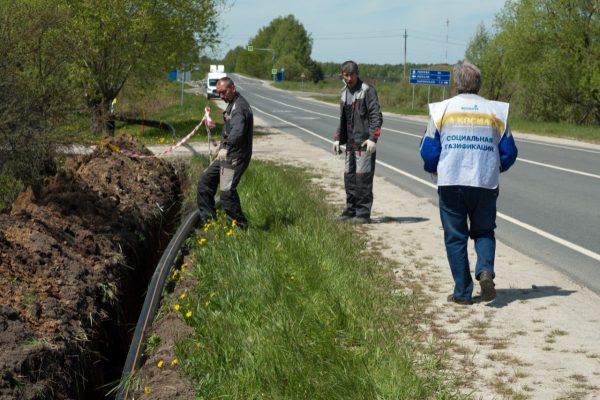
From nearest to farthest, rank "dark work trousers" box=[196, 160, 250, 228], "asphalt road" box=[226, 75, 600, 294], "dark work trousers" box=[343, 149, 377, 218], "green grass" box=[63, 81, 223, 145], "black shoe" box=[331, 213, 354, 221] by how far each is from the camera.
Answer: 1. "asphalt road" box=[226, 75, 600, 294]
2. "dark work trousers" box=[196, 160, 250, 228]
3. "dark work trousers" box=[343, 149, 377, 218]
4. "black shoe" box=[331, 213, 354, 221]
5. "green grass" box=[63, 81, 223, 145]

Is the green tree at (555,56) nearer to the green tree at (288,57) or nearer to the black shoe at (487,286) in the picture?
the black shoe at (487,286)

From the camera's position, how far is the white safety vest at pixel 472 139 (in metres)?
6.12

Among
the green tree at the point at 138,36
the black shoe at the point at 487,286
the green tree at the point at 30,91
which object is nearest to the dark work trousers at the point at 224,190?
the green tree at the point at 30,91

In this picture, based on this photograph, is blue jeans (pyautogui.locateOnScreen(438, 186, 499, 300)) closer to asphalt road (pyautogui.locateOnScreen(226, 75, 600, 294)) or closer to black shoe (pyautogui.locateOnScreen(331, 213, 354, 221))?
asphalt road (pyautogui.locateOnScreen(226, 75, 600, 294))

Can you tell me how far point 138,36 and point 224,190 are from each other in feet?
62.4

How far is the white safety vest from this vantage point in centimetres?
612

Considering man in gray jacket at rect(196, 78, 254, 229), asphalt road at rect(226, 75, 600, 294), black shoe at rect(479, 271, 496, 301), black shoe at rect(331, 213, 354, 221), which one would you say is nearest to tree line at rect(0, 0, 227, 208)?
man in gray jacket at rect(196, 78, 254, 229)

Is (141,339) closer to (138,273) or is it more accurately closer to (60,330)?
(60,330)

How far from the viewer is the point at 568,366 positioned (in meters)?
4.95

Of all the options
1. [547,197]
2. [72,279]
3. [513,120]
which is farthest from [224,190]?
[513,120]

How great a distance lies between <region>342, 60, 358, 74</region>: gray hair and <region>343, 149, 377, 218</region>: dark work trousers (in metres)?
0.98

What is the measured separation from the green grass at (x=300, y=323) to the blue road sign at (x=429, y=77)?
45.5m

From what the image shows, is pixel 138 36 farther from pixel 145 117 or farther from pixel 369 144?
pixel 369 144

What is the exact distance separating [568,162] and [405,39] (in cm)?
7095
